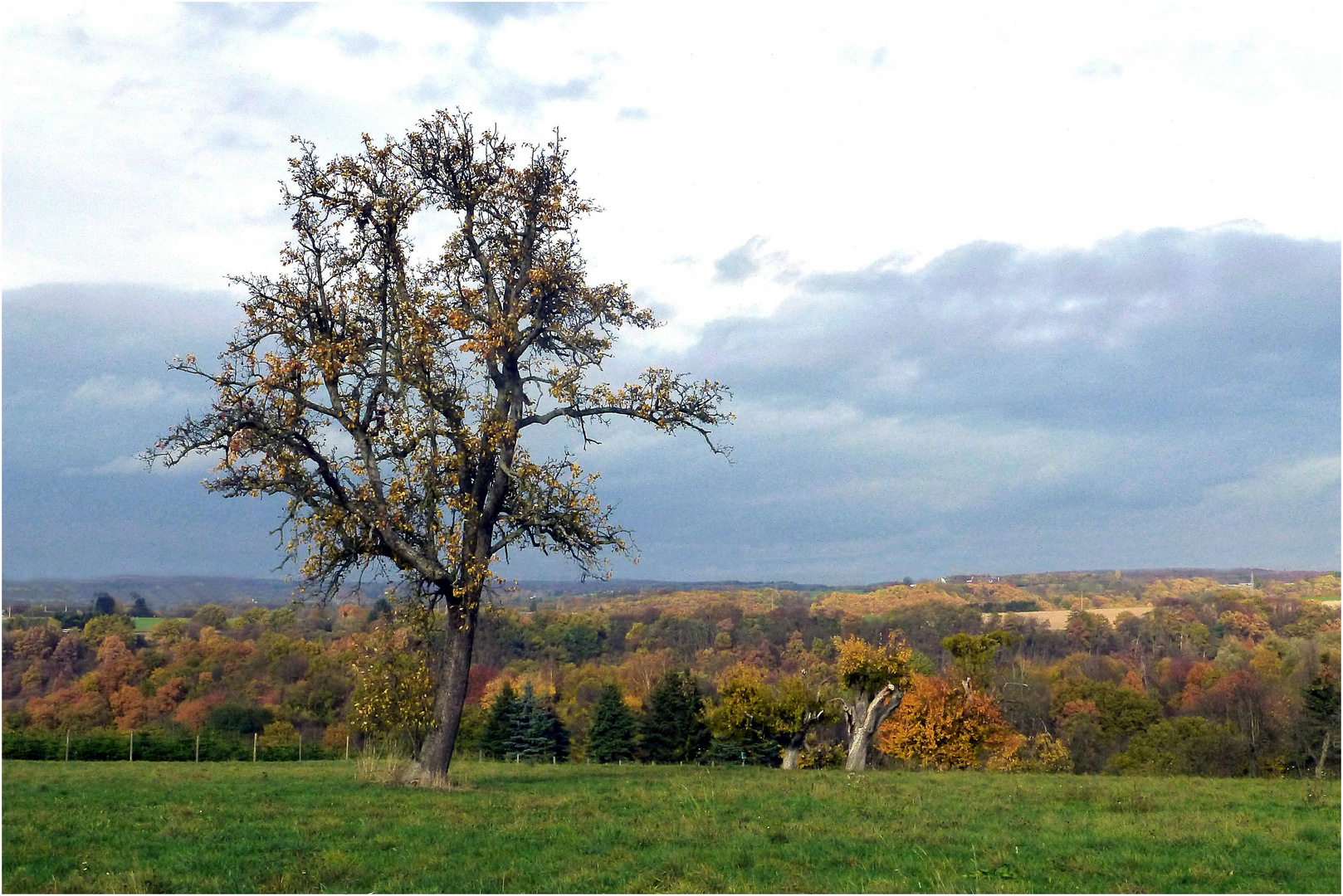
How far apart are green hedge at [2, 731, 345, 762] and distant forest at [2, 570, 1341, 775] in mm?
321

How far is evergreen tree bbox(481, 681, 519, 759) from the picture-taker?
53812 millimetres

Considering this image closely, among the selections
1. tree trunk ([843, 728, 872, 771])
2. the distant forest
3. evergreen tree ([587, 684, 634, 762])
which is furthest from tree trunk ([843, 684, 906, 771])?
evergreen tree ([587, 684, 634, 762])

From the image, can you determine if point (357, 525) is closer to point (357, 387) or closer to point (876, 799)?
point (357, 387)

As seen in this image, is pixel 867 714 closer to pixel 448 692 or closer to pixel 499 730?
pixel 448 692

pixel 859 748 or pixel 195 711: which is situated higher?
pixel 859 748

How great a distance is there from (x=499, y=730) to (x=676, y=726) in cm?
1075

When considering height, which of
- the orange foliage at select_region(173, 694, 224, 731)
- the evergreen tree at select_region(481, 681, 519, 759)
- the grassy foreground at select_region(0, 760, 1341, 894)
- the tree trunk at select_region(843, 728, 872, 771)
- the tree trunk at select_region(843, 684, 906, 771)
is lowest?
the orange foliage at select_region(173, 694, 224, 731)

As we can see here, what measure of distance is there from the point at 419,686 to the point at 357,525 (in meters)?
3.12

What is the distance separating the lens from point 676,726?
50781 mm

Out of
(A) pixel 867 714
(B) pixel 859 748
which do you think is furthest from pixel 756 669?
(B) pixel 859 748

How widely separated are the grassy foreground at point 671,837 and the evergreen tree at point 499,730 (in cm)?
3751

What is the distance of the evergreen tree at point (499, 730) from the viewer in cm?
5381

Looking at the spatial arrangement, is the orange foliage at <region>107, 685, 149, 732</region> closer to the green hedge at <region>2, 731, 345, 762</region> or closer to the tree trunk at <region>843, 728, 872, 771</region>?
the green hedge at <region>2, 731, 345, 762</region>

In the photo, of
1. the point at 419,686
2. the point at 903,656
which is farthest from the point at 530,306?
the point at 903,656
